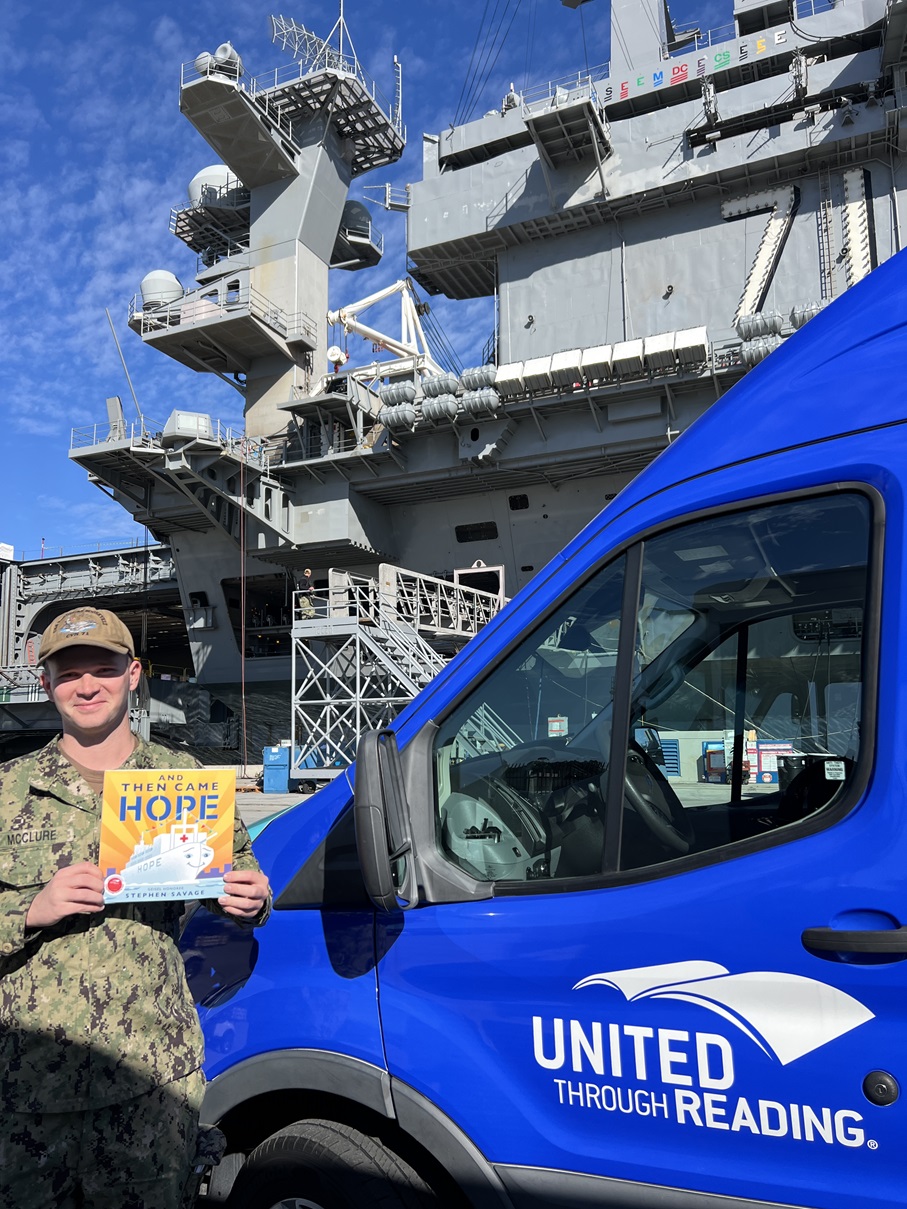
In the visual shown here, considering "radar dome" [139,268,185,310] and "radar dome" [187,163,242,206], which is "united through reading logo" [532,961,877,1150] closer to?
"radar dome" [139,268,185,310]

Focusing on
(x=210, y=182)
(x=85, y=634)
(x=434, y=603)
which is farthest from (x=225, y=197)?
(x=85, y=634)

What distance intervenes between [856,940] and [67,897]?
171cm

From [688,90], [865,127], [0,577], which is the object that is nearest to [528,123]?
[688,90]

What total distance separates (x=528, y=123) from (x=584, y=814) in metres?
20.6

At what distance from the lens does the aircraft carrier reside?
58.0 ft

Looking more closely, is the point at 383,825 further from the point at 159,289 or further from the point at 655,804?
the point at 159,289

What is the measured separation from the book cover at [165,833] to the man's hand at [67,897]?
1.5 inches

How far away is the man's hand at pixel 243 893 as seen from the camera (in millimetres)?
1899

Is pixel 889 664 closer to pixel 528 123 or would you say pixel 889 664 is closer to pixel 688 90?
pixel 528 123

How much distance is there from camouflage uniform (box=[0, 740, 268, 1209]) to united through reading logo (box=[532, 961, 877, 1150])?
0.87m

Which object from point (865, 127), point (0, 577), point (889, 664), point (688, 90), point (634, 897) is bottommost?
point (634, 897)

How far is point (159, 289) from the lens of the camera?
2511 cm

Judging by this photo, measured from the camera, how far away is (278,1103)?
7.73ft

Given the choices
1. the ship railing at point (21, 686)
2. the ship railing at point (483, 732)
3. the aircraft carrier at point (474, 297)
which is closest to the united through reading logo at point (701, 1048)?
the ship railing at point (483, 732)
